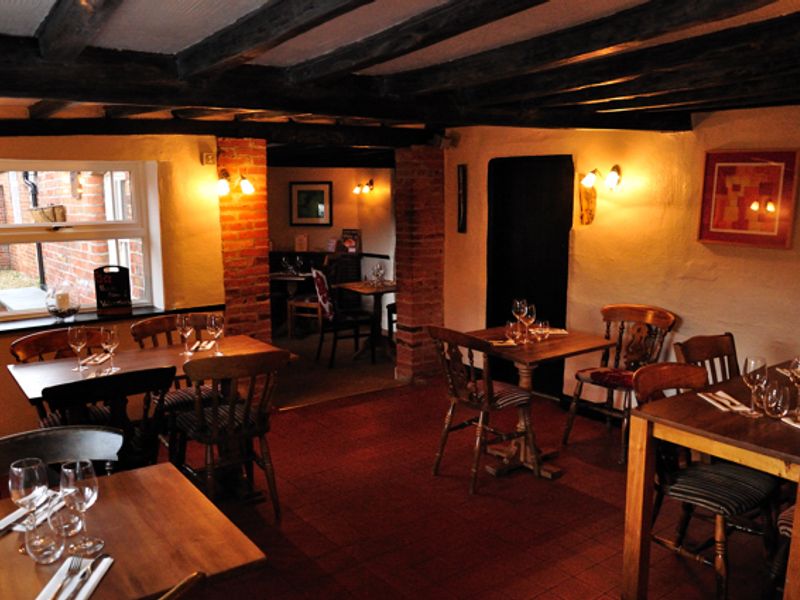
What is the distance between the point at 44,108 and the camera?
14.2 feet

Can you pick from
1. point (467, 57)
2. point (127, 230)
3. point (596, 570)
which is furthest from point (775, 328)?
point (127, 230)

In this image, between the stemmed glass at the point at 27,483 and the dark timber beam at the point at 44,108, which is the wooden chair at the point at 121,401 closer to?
the stemmed glass at the point at 27,483

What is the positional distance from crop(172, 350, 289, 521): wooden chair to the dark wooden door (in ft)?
9.56

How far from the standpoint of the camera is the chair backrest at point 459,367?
4109 mm

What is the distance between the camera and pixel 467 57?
9.69 feet

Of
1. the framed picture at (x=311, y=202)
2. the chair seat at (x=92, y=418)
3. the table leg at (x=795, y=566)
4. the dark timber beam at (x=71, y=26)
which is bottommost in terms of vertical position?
the table leg at (x=795, y=566)

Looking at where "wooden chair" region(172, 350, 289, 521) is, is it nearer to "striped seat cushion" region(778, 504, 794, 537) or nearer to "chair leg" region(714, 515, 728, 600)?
"chair leg" region(714, 515, 728, 600)

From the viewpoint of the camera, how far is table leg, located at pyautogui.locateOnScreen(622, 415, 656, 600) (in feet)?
9.73

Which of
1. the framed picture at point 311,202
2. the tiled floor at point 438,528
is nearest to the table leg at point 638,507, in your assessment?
the tiled floor at point 438,528

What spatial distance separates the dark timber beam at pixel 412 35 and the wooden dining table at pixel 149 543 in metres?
1.63

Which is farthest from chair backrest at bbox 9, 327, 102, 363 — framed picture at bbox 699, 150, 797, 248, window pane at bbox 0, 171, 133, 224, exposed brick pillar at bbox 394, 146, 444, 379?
framed picture at bbox 699, 150, 797, 248

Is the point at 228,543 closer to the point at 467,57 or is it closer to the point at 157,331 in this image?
the point at 467,57

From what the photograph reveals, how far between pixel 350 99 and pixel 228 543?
6.90 feet

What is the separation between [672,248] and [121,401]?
12.3 feet
